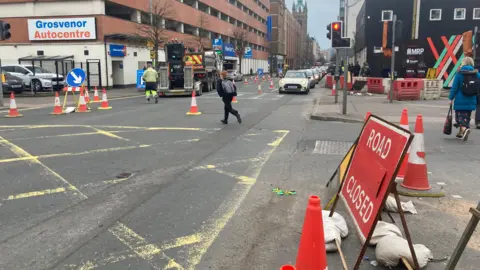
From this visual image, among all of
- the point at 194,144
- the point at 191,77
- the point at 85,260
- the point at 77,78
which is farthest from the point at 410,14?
the point at 85,260

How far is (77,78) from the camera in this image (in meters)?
15.8

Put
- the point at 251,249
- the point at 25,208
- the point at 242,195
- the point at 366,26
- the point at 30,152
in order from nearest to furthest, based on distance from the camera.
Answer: the point at 251,249 → the point at 25,208 → the point at 242,195 → the point at 30,152 → the point at 366,26

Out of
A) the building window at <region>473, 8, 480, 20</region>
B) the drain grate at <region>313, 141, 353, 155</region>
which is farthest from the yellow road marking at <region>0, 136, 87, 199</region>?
the building window at <region>473, 8, 480, 20</region>

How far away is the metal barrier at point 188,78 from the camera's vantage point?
22.8 metres

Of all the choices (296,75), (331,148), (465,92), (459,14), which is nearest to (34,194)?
(331,148)

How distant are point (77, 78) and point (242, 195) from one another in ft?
40.5

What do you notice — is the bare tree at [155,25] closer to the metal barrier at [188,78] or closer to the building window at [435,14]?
the metal barrier at [188,78]

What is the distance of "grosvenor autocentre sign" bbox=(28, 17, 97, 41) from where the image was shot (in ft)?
100

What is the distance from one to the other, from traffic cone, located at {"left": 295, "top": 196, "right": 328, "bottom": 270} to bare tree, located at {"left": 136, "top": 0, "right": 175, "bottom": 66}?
28.0m

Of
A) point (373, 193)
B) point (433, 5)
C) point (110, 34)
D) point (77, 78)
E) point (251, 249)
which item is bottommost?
point (251, 249)

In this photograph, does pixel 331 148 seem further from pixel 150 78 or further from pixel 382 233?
pixel 150 78

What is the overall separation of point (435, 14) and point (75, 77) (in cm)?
2979

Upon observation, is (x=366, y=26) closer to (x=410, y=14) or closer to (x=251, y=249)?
(x=410, y=14)

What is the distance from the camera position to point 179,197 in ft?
17.8
